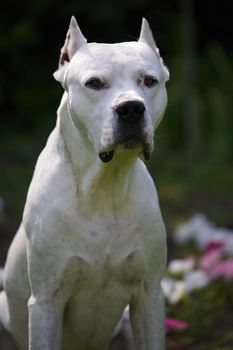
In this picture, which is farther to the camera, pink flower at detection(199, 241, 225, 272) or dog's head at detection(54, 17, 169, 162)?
pink flower at detection(199, 241, 225, 272)

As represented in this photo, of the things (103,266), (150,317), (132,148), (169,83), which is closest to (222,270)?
(150,317)

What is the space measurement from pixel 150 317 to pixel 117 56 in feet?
4.28

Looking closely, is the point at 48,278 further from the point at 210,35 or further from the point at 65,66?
the point at 210,35

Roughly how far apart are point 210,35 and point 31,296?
8.63 metres

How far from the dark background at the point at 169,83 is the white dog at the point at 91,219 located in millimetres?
5103

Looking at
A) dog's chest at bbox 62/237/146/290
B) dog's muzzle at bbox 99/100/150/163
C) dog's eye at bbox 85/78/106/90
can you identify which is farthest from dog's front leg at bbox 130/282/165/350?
dog's eye at bbox 85/78/106/90

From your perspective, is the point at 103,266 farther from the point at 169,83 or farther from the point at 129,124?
the point at 169,83

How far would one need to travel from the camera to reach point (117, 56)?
426cm

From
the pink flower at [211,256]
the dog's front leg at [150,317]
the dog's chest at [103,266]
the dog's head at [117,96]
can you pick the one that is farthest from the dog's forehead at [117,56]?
the pink flower at [211,256]

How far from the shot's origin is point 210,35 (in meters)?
12.8

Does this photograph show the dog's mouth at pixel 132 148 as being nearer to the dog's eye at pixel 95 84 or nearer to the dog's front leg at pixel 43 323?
the dog's eye at pixel 95 84

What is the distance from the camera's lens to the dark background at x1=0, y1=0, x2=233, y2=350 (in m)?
10.5

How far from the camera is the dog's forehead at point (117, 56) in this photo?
4.25m

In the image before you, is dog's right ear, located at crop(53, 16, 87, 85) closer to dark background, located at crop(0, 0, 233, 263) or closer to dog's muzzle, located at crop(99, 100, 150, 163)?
dog's muzzle, located at crop(99, 100, 150, 163)
